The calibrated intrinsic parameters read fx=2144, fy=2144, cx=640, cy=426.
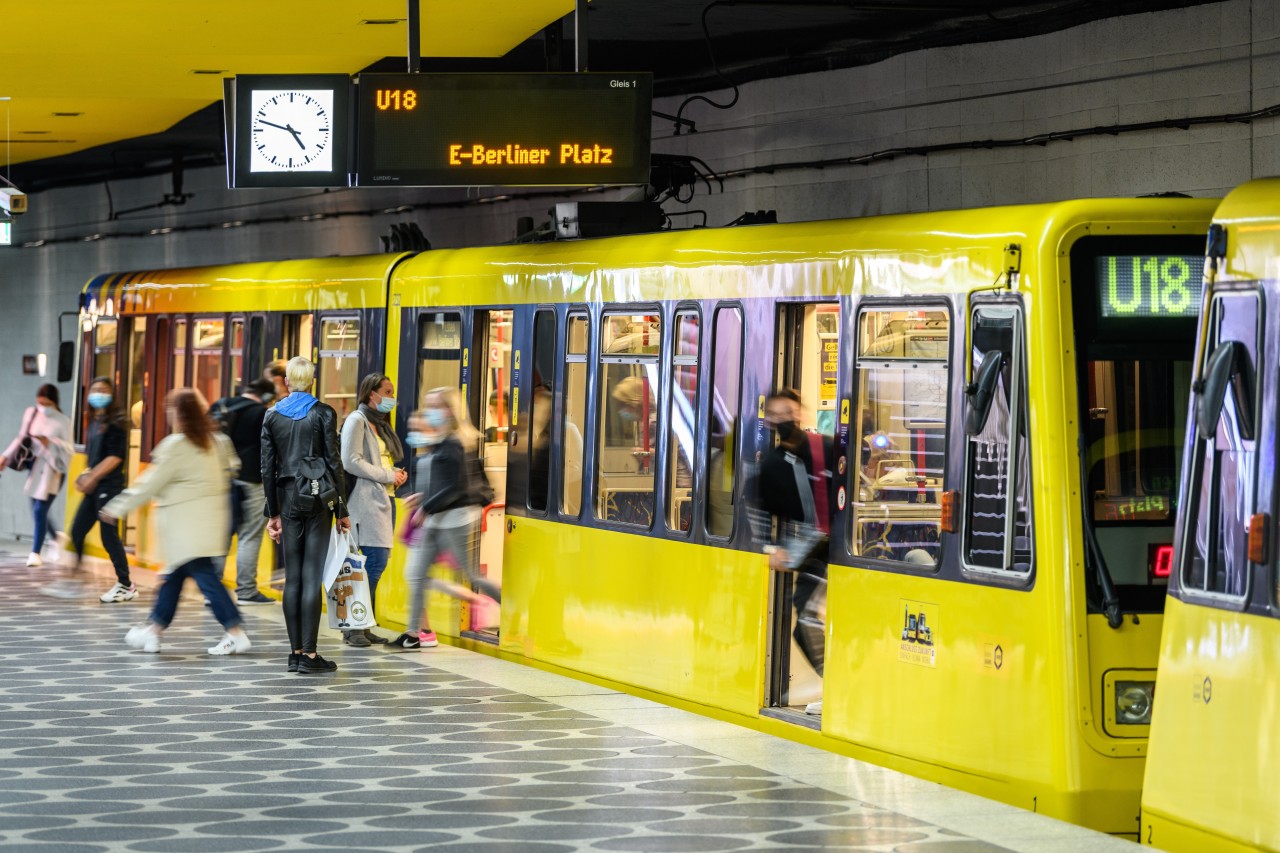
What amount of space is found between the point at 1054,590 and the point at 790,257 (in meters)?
2.85

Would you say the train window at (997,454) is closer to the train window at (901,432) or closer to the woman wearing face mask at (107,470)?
the train window at (901,432)

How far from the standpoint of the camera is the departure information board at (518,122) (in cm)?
1219

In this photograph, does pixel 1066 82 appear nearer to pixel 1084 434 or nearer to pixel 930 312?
pixel 930 312

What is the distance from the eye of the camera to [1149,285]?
8734 mm

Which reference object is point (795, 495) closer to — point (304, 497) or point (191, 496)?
point (304, 497)

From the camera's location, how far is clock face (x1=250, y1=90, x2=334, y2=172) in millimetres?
12609

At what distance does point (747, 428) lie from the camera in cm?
1098

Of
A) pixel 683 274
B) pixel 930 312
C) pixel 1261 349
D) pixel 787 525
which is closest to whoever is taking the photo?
pixel 1261 349

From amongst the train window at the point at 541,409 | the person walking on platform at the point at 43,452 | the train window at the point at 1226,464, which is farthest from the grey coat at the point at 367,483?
the train window at the point at 1226,464

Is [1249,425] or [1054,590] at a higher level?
[1249,425]

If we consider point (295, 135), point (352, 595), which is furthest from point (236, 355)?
point (295, 135)

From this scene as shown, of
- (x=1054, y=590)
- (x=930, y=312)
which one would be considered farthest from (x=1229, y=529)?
(x=930, y=312)

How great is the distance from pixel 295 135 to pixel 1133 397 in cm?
588

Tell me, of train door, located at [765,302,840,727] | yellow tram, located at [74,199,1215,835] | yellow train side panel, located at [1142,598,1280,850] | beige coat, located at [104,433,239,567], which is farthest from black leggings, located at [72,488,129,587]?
yellow train side panel, located at [1142,598,1280,850]
